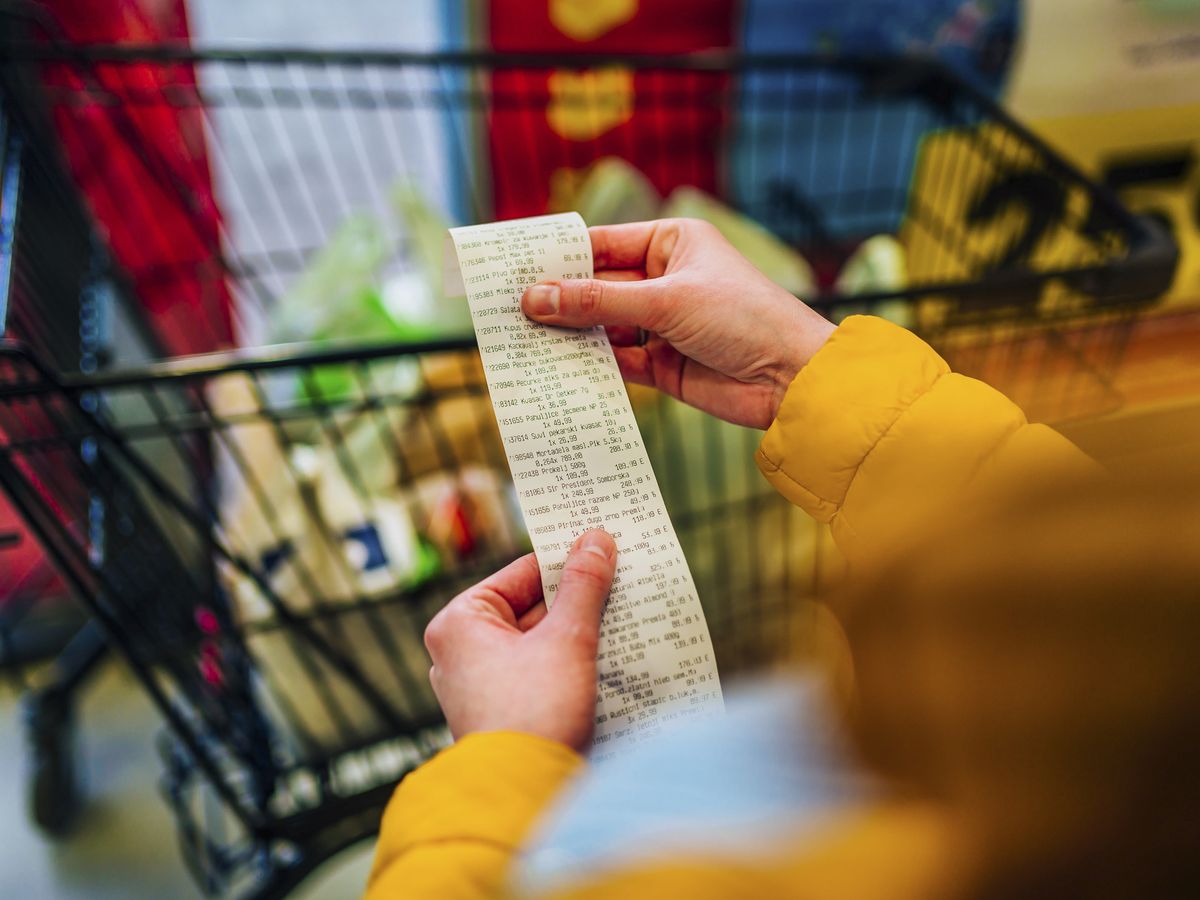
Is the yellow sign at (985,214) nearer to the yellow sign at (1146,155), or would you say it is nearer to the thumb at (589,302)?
the yellow sign at (1146,155)

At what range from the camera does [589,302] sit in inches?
21.1

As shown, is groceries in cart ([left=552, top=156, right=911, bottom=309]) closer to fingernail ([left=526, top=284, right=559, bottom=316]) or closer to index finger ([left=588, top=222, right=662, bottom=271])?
index finger ([left=588, top=222, right=662, bottom=271])

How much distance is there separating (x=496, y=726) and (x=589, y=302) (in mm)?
286

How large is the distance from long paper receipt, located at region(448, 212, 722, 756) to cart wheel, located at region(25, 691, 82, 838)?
1040mm

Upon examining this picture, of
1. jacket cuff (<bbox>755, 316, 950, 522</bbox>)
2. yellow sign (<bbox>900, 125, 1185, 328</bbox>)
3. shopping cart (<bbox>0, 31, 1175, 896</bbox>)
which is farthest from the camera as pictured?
yellow sign (<bbox>900, 125, 1185, 328</bbox>)

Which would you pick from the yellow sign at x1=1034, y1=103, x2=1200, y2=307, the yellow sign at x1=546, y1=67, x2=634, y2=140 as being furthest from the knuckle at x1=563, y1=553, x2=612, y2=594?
the yellow sign at x1=1034, y1=103, x2=1200, y2=307

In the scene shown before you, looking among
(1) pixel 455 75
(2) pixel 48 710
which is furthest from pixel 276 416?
(1) pixel 455 75

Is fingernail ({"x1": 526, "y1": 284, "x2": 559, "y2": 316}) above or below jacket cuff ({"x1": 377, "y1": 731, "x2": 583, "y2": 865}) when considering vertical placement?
above

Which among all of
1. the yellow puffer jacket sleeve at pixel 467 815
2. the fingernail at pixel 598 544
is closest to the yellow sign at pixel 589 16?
the fingernail at pixel 598 544

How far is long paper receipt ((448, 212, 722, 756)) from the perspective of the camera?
468 mm

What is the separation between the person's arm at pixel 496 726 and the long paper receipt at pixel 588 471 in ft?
0.07

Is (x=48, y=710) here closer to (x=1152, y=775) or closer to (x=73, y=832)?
(x=73, y=832)

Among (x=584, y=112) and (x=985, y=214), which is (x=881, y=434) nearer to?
(x=985, y=214)

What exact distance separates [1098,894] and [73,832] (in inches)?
51.9
